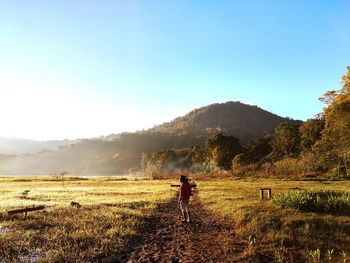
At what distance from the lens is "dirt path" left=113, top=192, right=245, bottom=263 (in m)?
13.6

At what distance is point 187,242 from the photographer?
1614 cm

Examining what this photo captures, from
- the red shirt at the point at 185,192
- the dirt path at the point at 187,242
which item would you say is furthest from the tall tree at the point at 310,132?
the dirt path at the point at 187,242

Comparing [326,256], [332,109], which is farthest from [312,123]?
[326,256]

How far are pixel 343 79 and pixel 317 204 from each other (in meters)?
31.1

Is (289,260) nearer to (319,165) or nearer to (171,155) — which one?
(319,165)

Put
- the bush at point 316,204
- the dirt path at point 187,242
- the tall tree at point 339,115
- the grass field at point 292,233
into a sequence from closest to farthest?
1. the dirt path at point 187,242
2. the grass field at point 292,233
3. the bush at point 316,204
4. the tall tree at point 339,115

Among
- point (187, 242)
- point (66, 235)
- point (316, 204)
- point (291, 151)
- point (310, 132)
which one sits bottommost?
point (187, 242)

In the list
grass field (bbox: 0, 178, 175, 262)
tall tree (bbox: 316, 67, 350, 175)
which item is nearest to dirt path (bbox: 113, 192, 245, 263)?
grass field (bbox: 0, 178, 175, 262)

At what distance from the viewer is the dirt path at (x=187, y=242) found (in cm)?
1358

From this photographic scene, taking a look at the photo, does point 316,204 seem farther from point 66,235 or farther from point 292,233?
point 66,235

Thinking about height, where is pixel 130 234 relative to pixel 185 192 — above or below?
below

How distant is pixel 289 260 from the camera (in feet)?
43.5

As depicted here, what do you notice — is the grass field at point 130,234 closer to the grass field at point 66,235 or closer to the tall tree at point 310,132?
the grass field at point 66,235

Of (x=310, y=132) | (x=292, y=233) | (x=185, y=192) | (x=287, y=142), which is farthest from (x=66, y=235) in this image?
(x=287, y=142)
